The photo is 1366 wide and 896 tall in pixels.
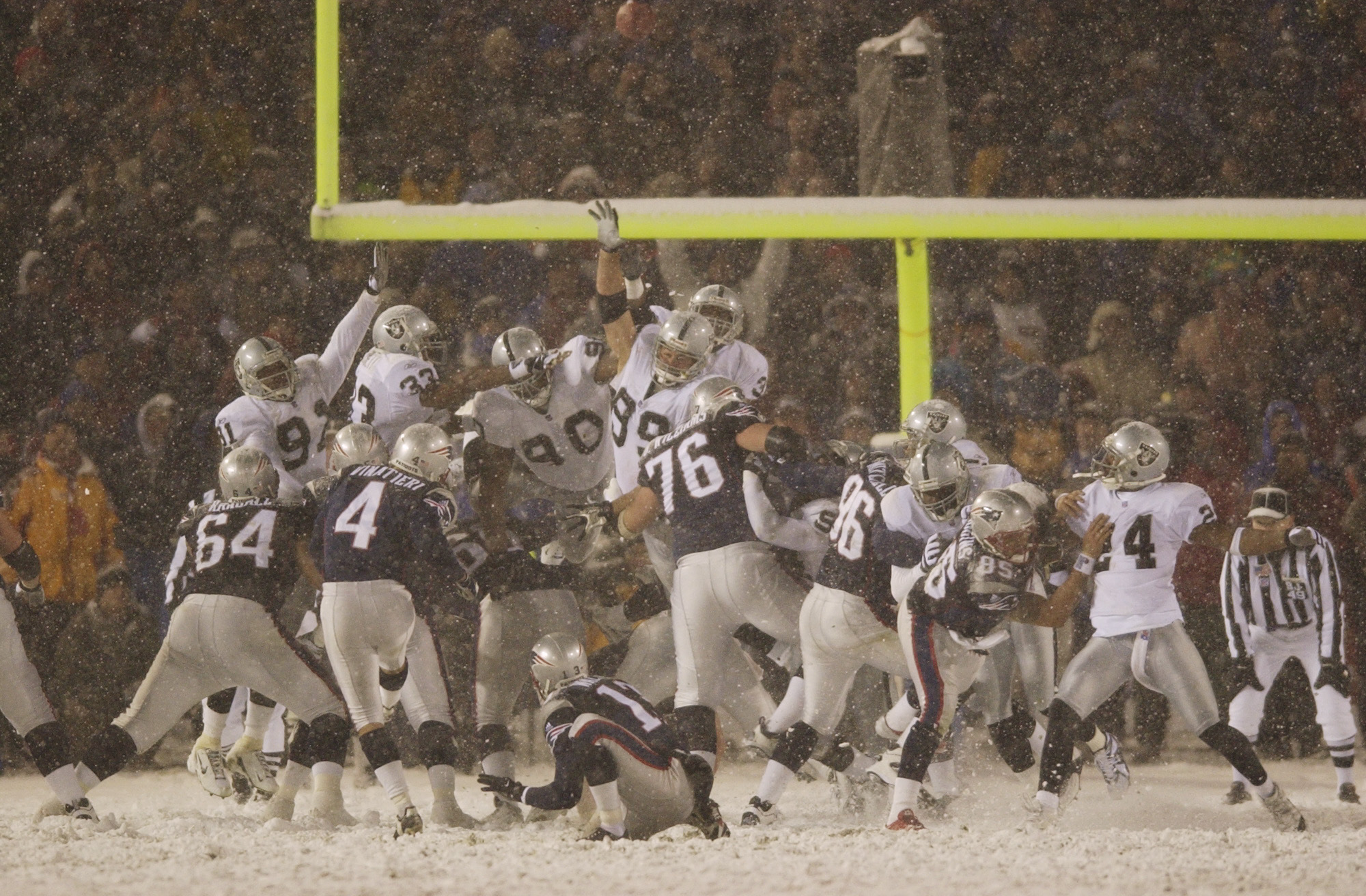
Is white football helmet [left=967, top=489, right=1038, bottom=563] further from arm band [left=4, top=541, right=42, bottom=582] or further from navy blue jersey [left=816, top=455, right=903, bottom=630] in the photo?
arm band [left=4, top=541, right=42, bottom=582]

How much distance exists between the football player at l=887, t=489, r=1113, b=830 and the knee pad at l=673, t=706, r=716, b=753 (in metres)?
0.70

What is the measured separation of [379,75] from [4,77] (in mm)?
Answer: 2147

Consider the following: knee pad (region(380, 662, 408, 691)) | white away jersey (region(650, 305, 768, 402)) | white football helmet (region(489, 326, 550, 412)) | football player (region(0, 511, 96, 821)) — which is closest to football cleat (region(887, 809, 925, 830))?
knee pad (region(380, 662, 408, 691))

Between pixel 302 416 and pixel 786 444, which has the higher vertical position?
pixel 302 416

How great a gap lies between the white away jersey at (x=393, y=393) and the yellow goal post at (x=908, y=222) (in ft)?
3.01

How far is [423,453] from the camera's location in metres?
5.86

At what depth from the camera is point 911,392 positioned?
276 inches

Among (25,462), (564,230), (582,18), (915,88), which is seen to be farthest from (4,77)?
(915,88)

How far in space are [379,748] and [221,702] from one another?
1.29 m

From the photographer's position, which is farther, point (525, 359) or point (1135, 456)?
point (525, 359)

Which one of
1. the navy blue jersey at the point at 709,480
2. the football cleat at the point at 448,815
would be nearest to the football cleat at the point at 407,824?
the football cleat at the point at 448,815

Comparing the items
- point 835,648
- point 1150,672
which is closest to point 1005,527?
point 835,648

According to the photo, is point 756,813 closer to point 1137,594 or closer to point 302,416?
point 1137,594

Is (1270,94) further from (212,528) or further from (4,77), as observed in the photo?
(4,77)
